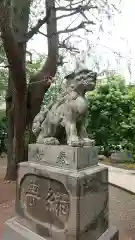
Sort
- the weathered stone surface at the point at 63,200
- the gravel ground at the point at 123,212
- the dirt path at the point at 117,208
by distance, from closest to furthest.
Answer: the weathered stone surface at the point at 63,200 → the gravel ground at the point at 123,212 → the dirt path at the point at 117,208

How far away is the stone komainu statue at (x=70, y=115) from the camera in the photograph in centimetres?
265

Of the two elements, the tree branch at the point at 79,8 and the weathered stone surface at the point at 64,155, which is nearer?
the weathered stone surface at the point at 64,155

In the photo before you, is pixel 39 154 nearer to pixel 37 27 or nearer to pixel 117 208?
pixel 117 208

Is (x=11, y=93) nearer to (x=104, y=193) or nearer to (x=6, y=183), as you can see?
(x=6, y=183)

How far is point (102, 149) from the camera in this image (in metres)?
11.6

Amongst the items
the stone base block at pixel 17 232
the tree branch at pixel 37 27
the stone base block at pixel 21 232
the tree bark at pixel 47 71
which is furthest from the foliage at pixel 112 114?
the stone base block at pixel 17 232

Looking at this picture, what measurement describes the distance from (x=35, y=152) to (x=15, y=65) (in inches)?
132

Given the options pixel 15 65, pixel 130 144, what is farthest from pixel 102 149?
pixel 15 65

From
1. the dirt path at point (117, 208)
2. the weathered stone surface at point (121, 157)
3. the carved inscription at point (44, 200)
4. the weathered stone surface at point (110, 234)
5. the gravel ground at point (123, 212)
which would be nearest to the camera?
the carved inscription at point (44, 200)

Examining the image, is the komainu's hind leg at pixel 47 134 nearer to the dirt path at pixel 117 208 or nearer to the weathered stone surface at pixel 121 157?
the dirt path at pixel 117 208

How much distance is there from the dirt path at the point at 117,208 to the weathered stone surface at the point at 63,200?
1014mm

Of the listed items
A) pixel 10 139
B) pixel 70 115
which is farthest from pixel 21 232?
pixel 10 139

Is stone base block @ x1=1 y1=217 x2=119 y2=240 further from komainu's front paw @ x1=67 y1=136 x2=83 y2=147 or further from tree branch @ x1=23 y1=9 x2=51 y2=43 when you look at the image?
tree branch @ x1=23 y1=9 x2=51 y2=43

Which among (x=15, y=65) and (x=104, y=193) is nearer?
(x=104, y=193)
